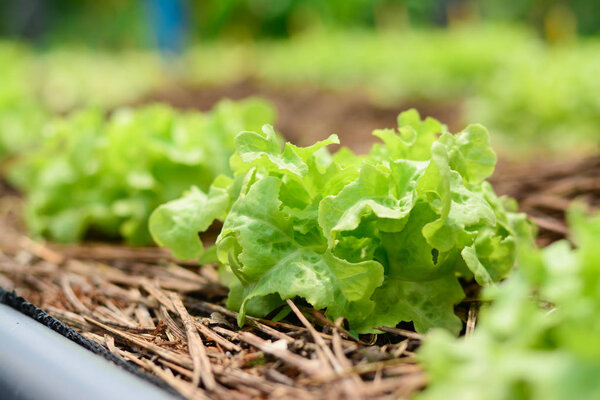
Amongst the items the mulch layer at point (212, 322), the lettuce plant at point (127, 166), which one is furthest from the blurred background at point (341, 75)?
the mulch layer at point (212, 322)

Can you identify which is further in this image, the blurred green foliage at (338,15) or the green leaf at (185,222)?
the blurred green foliage at (338,15)

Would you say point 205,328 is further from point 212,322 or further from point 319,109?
point 319,109

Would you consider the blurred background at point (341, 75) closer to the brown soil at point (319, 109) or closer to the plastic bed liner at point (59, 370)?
the brown soil at point (319, 109)

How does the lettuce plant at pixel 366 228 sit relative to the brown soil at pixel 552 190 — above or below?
above

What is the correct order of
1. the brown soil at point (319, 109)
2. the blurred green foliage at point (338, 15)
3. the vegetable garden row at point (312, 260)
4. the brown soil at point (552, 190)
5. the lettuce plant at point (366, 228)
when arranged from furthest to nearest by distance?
the blurred green foliage at point (338, 15)
the brown soil at point (319, 109)
the brown soil at point (552, 190)
the lettuce plant at point (366, 228)
the vegetable garden row at point (312, 260)

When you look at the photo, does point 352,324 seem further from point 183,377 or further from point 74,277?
point 74,277

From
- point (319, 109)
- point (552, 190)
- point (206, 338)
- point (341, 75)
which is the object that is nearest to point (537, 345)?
point (206, 338)

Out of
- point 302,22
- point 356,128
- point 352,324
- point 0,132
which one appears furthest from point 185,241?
point 302,22
